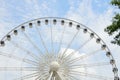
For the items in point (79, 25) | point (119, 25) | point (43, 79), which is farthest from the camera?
point (79, 25)

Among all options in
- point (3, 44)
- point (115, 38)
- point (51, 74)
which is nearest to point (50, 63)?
point (51, 74)

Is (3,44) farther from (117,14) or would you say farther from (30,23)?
(117,14)

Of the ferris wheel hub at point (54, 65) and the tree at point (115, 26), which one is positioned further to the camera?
the ferris wheel hub at point (54, 65)

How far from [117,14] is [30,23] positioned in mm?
18167

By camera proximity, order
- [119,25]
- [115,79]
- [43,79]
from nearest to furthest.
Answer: [119,25] < [43,79] < [115,79]

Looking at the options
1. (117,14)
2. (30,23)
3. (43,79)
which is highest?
(30,23)

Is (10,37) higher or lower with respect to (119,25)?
higher

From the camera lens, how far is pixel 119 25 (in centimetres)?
2139

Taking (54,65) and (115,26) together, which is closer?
(115,26)

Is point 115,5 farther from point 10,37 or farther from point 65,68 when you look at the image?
point 10,37

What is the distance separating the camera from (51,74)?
113ft

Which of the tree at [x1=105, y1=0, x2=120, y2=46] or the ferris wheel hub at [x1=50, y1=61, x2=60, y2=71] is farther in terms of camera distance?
the ferris wheel hub at [x1=50, y1=61, x2=60, y2=71]

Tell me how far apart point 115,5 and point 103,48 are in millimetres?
16874

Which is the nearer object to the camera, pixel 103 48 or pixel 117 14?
pixel 117 14
